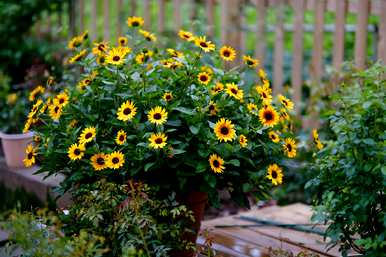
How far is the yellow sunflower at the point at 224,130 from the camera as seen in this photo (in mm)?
2617

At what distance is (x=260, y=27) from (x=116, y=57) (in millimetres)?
2219

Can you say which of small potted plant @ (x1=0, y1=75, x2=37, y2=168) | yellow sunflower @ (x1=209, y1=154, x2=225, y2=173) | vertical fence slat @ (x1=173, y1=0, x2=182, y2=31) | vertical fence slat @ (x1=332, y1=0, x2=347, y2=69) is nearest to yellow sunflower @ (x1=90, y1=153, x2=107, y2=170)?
yellow sunflower @ (x1=209, y1=154, x2=225, y2=173)

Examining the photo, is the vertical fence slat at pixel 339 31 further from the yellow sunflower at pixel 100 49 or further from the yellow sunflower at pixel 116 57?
the yellow sunflower at pixel 116 57

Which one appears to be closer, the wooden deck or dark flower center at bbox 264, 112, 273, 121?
dark flower center at bbox 264, 112, 273, 121

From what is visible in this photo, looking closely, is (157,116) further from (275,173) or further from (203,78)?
(275,173)

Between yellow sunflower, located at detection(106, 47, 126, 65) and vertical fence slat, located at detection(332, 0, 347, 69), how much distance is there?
198 centimetres

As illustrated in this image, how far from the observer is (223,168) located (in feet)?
8.57

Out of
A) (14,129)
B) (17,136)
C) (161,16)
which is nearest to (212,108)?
(17,136)

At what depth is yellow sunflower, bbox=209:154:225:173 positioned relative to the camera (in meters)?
2.59

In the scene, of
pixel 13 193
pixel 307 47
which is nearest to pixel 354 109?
pixel 13 193

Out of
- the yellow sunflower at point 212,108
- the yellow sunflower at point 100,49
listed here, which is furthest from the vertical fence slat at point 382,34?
the yellow sunflower at point 100,49

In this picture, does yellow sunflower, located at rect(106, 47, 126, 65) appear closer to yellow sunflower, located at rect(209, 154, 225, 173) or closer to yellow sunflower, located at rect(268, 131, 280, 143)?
yellow sunflower, located at rect(209, 154, 225, 173)

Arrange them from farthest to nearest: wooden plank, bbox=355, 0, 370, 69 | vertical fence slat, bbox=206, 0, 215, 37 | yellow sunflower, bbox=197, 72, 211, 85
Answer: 1. vertical fence slat, bbox=206, 0, 215, 37
2. wooden plank, bbox=355, 0, 370, 69
3. yellow sunflower, bbox=197, 72, 211, 85

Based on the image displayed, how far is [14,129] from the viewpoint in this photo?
14.0ft
